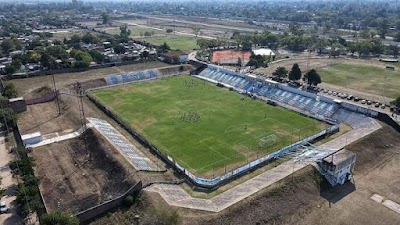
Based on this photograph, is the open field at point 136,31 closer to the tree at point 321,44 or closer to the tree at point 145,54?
the tree at point 145,54

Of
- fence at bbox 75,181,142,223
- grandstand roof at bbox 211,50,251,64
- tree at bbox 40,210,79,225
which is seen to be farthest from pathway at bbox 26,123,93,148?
grandstand roof at bbox 211,50,251,64

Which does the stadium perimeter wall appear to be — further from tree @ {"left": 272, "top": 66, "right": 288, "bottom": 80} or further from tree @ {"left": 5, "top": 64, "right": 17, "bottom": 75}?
tree @ {"left": 5, "top": 64, "right": 17, "bottom": 75}

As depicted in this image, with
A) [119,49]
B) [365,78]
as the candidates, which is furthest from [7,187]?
[365,78]

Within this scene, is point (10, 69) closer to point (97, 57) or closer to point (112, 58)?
point (97, 57)

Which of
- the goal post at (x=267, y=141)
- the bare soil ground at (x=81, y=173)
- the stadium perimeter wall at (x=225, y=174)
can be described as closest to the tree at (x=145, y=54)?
the stadium perimeter wall at (x=225, y=174)

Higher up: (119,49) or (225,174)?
(119,49)
